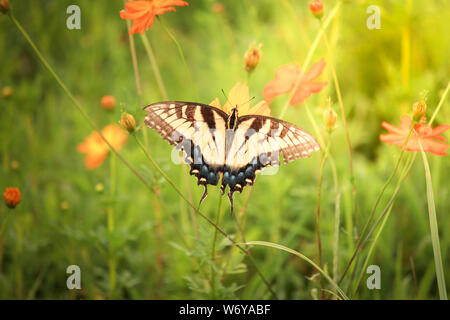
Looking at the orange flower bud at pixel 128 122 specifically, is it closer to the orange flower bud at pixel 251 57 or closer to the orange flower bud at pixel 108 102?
the orange flower bud at pixel 251 57

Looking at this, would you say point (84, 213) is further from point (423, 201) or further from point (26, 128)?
point (423, 201)

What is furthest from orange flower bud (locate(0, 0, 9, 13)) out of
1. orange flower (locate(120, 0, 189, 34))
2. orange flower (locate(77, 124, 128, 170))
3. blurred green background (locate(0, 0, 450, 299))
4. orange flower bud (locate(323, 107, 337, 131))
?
orange flower bud (locate(323, 107, 337, 131))

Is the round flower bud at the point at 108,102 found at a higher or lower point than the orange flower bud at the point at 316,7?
lower

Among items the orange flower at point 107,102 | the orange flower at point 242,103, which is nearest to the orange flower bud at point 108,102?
the orange flower at point 107,102

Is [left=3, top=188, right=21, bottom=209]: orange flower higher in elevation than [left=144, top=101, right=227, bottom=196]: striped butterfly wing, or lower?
lower

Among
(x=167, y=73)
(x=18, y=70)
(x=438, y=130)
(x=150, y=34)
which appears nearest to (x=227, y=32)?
(x=167, y=73)

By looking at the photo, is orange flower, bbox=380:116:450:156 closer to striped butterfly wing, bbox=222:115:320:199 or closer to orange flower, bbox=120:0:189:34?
striped butterfly wing, bbox=222:115:320:199

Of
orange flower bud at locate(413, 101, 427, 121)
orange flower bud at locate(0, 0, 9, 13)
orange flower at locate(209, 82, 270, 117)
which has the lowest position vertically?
orange flower bud at locate(413, 101, 427, 121)
